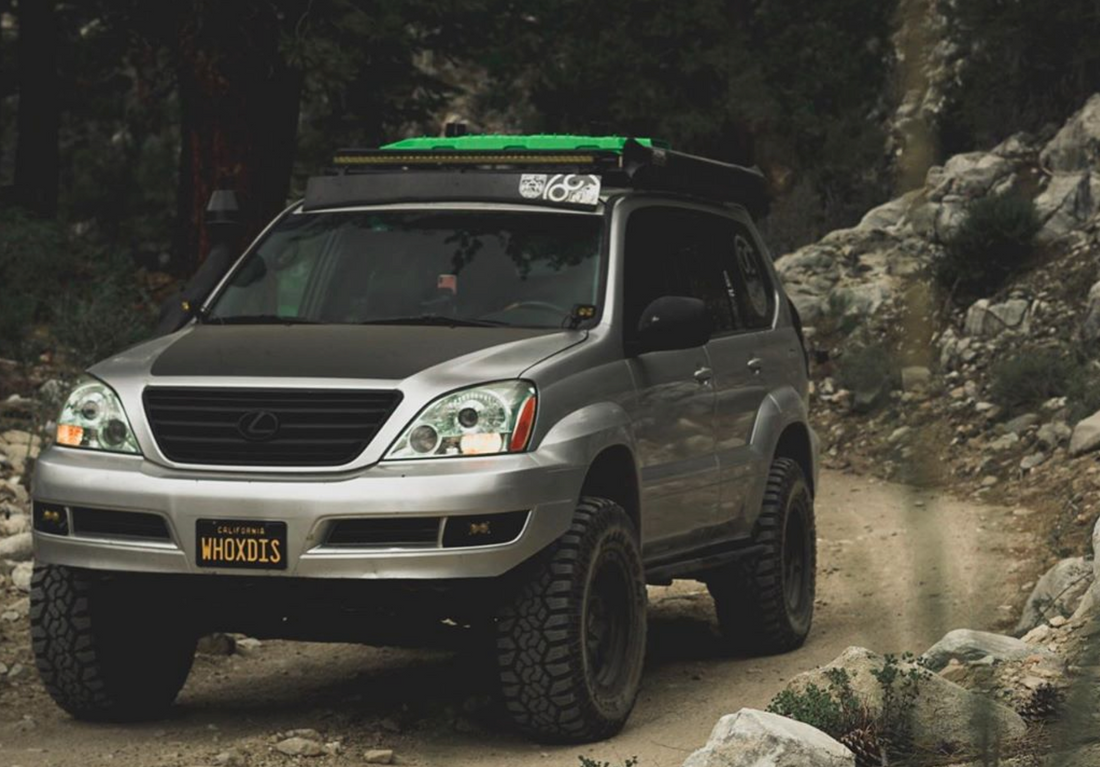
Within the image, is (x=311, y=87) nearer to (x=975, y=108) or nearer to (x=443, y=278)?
(x=443, y=278)

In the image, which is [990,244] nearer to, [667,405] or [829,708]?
[667,405]

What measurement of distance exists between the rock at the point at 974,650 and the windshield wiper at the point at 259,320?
8.11 ft

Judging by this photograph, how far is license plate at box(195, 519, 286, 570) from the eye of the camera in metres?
5.73

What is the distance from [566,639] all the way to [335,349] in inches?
48.5

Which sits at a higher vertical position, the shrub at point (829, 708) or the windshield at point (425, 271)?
the windshield at point (425, 271)

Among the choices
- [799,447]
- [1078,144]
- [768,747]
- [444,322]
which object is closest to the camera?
[768,747]

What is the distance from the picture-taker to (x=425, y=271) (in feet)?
22.7

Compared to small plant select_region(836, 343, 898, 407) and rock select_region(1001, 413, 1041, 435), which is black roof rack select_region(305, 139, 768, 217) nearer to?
rock select_region(1001, 413, 1041, 435)

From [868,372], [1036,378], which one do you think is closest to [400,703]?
[1036,378]

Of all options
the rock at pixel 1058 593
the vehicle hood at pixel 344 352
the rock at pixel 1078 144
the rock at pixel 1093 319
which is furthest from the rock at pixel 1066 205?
the vehicle hood at pixel 344 352

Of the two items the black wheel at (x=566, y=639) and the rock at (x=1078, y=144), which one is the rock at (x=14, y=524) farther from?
the rock at (x=1078, y=144)

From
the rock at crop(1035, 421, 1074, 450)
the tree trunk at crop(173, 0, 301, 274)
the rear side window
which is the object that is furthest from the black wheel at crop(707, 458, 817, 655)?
the rock at crop(1035, 421, 1074, 450)

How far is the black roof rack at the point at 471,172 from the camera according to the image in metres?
7.03

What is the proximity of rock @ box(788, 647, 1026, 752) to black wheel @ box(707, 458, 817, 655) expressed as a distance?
1.99 metres
